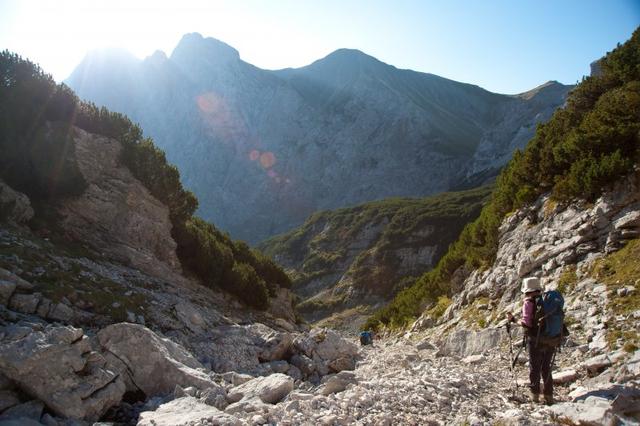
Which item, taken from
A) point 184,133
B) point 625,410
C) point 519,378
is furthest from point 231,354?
point 184,133

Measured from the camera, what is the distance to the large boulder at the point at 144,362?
929cm

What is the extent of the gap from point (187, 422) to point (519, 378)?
815cm

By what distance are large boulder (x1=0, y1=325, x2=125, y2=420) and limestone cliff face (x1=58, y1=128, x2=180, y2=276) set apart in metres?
13.6

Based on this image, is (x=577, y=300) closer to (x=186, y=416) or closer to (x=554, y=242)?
(x=554, y=242)

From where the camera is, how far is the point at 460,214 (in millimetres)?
98438

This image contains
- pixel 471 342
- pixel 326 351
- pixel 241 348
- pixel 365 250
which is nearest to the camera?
pixel 241 348

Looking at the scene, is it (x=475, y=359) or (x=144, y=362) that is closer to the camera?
(x=144, y=362)

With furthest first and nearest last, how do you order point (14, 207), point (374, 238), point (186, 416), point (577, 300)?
point (374, 238), point (14, 207), point (577, 300), point (186, 416)

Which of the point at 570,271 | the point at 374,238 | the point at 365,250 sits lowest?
the point at 365,250

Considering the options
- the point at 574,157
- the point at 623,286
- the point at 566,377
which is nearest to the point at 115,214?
the point at 566,377

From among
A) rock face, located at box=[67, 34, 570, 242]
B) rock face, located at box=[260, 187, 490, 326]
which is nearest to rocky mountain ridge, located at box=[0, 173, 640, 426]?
rock face, located at box=[260, 187, 490, 326]

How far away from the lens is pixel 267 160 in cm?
18975

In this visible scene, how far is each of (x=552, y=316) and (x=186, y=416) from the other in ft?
23.9

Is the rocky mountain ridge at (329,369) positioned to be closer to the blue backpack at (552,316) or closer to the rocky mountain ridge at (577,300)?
the rocky mountain ridge at (577,300)
